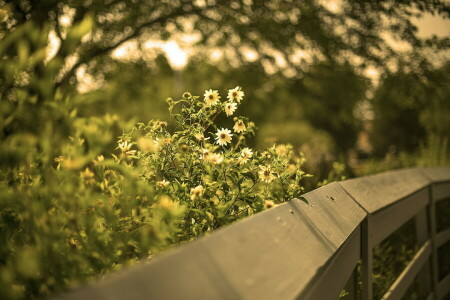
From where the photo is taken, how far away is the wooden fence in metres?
0.82

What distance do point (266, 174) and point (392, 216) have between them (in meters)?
0.87

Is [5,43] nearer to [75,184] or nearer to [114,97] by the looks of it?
[75,184]

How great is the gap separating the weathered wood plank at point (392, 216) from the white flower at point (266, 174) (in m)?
0.51

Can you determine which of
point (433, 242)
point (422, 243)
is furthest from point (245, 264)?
point (433, 242)

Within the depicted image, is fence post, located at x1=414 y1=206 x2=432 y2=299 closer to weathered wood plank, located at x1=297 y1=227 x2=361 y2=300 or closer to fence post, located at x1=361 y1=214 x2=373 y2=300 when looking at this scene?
fence post, located at x1=361 y1=214 x2=373 y2=300

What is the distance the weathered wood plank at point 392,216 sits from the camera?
7.63ft

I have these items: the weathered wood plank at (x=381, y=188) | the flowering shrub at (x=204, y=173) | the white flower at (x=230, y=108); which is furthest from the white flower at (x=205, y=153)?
the weathered wood plank at (x=381, y=188)

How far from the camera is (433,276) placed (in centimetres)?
397

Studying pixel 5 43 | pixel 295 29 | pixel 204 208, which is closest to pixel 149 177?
pixel 204 208

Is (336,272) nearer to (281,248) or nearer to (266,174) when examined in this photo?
(281,248)

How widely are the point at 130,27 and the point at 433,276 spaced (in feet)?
22.4

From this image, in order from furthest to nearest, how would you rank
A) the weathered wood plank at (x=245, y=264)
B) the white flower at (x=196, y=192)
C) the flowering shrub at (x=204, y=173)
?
1. the flowering shrub at (x=204, y=173)
2. the white flower at (x=196, y=192)
3. the weathered wood plank at (x=245, y=264)

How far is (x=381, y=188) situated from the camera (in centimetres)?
260

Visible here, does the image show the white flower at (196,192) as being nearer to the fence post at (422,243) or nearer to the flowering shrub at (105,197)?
the flowering shrub at (105,197)
